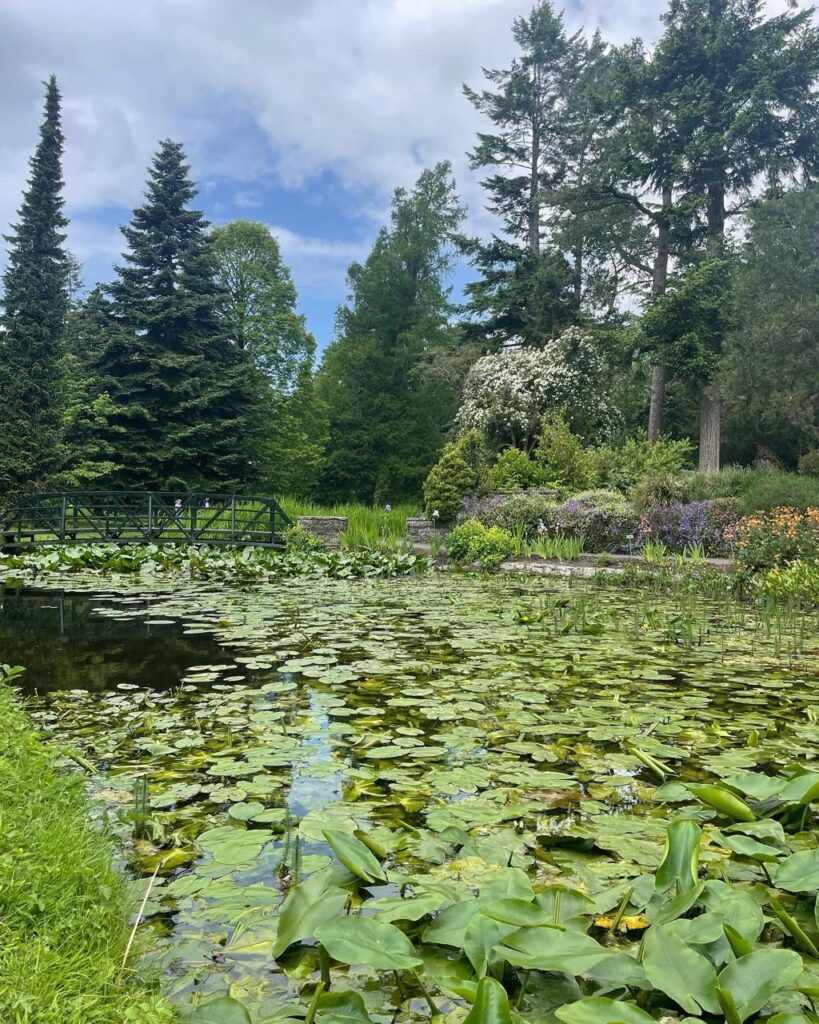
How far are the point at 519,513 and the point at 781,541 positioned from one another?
439cm

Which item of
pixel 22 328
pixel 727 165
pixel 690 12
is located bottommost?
pixel 22 328

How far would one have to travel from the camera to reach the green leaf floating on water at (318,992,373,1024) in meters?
1.05

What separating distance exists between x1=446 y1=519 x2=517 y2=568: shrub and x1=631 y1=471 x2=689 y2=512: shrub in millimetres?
2137

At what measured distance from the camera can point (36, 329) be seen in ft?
62.1

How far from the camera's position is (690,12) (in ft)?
58.2

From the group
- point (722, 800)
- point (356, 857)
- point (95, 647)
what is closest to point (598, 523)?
point (95, 647)

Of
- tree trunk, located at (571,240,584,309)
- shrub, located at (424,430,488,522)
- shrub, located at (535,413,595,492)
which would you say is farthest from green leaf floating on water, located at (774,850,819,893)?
tree trunk, located at (571,240,584,309)

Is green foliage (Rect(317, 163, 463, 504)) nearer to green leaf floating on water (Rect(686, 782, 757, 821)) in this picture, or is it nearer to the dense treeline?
the dense treeline

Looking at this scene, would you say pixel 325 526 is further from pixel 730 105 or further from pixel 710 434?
pixel 730 105

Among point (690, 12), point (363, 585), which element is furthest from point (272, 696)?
point (690, 12)

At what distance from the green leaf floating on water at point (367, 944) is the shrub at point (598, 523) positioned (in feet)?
30.8

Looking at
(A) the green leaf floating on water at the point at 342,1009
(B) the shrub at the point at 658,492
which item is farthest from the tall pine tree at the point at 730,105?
(A) the green leaf floating on water at the point at 342,1009

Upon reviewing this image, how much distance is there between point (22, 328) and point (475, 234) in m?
13.8

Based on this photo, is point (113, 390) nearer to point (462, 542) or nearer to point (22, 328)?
point (22, 328)
